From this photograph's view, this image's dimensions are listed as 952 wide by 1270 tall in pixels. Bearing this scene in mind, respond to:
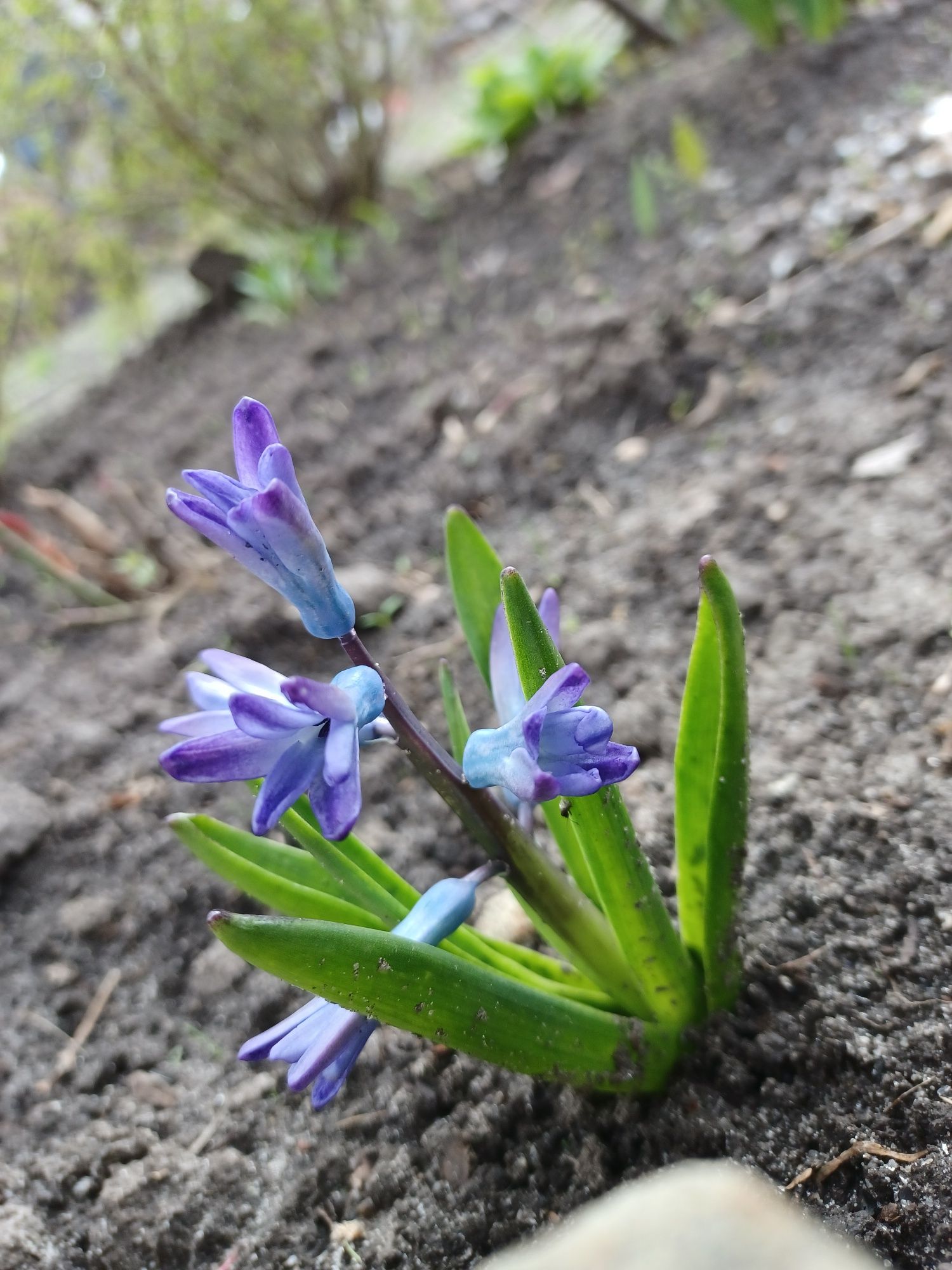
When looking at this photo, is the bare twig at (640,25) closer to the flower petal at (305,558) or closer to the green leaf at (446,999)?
the flower petal at (305,558)

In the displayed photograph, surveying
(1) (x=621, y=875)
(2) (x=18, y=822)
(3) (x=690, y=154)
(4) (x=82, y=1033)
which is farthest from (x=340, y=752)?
(3) (x=690, y=154)

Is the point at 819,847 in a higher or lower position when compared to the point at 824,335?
higher

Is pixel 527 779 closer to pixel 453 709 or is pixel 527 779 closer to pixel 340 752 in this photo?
pixel 340 752

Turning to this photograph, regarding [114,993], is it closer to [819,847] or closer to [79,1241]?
[79,1241]

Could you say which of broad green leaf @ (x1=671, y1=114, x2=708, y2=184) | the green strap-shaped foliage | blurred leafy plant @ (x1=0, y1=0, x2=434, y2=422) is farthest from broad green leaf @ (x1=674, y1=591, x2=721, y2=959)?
blurred leafy plant @ (x1=0, y1=0, x2=434, y2=422)

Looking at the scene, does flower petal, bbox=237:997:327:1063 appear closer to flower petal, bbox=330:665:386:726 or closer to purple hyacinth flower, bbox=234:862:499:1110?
purple hyacinth flower, bbox=234:862:499:1110

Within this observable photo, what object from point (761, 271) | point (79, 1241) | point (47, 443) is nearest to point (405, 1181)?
point (79, 1241)
